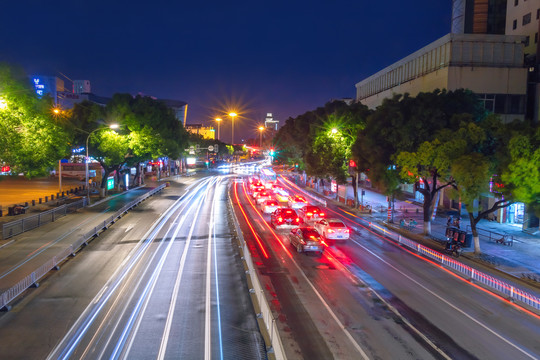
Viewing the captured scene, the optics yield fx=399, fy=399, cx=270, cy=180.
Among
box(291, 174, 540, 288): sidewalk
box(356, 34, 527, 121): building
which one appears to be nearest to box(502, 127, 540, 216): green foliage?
box(291, 174, 540, 288): sidewalk

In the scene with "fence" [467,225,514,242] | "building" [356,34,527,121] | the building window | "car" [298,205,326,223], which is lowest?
"fence" [467,225,514,242]

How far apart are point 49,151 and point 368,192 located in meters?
42.4

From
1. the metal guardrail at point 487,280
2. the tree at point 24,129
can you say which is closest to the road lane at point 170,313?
the metal guardrail at point 487,280

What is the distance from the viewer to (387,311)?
563 inches

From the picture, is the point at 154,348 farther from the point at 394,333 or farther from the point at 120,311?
the point at 394,333

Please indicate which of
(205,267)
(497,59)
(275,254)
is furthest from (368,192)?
(205,267)

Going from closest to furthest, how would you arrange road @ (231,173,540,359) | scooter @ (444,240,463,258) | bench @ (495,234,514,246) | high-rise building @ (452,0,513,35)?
road @ (231,173,540,359) → scooter @ (444,240,463,258) → bench @ (495,234,514,246) → high-rise building @ (452,0,513,35)

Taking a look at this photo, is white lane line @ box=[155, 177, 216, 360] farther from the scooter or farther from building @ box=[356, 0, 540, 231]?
building @ box=[356, 0, 540, 231]

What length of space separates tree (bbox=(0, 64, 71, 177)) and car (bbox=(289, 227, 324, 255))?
61.0ft

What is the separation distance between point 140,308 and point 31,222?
61.1 feet

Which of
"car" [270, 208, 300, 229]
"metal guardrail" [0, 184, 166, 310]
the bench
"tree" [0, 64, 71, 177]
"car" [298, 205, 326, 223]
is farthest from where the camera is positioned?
"car" [298, 205, 326, 223]

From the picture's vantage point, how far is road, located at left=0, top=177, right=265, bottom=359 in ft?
36.7

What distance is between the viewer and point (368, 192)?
58.1 meters

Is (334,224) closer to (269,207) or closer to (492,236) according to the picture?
(492,236)
